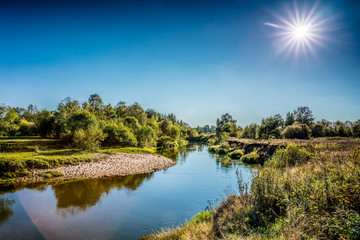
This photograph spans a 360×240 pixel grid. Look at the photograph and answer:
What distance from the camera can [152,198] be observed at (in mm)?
12859

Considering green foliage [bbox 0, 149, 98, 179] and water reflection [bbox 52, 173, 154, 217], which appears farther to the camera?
green foliage [bbox 0, 149, 98, 179]

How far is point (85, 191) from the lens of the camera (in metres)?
13.1

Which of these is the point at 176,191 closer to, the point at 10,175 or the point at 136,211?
the point at 136,211

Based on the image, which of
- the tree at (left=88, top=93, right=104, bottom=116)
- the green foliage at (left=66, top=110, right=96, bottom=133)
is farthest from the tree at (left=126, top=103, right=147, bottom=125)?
the green foliage at (left=66, top=110, right=96, bottom=133)

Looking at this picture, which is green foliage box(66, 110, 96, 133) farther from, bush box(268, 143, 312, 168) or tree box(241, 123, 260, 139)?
tree box(241, 123, 260, 139)

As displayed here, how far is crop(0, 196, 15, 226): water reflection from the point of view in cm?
907

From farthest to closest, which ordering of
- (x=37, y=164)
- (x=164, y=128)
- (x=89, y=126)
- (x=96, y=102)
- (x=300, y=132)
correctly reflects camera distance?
(x=164, y=128) < (x=96, y=102) < (x=300, y=132) < (x=89, y=126) < (x=37, y=164)

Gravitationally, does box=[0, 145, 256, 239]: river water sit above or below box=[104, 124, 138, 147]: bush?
below

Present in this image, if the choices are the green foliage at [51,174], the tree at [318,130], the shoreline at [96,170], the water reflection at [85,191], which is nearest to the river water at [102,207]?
the water reflection at [85,191]

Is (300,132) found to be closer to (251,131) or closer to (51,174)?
(251,131)

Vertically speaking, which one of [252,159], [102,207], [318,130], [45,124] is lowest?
[102,207]

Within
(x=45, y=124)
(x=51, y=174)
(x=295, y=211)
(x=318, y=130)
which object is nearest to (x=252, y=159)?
(x=318, y=130)

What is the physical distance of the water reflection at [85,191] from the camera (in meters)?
10.6

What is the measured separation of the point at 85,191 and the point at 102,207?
3.28 m
